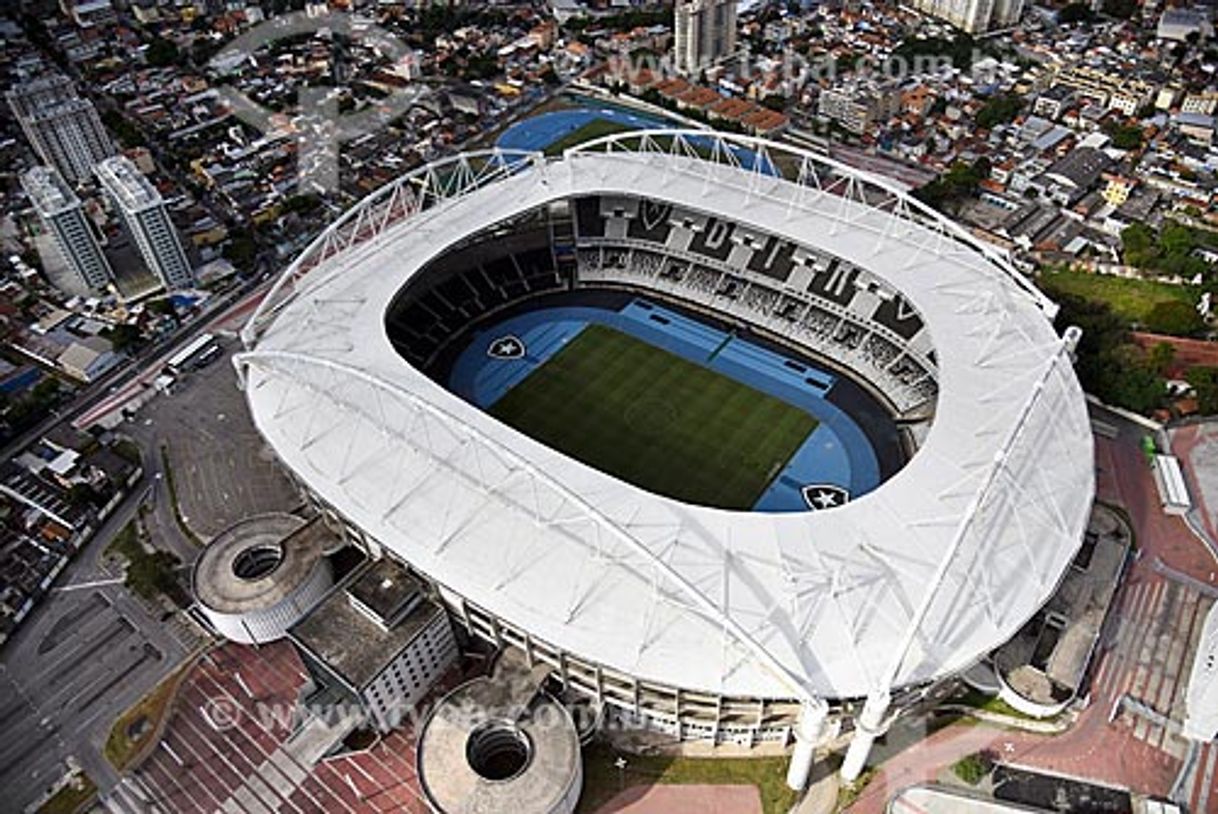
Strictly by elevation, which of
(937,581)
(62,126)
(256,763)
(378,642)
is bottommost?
(256,763)

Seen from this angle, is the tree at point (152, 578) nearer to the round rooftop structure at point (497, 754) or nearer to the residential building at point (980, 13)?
the round rooftop structure at point (497, 754)

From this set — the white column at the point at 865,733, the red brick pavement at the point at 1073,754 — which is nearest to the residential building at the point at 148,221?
the white column at the point at 865,733

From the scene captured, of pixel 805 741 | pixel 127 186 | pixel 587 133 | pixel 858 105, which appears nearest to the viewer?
pixel 805 741

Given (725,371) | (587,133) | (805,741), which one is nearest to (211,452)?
(725,371)

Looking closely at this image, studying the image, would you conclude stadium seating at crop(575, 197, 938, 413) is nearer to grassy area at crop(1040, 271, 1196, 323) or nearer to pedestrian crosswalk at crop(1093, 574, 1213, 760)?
pedestrian crosswalk at crop(1093, 574, 1213, 760)

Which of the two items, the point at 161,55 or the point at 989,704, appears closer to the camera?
the point at 989,704

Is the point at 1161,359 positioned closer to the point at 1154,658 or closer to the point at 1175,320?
the point at 1175,320
